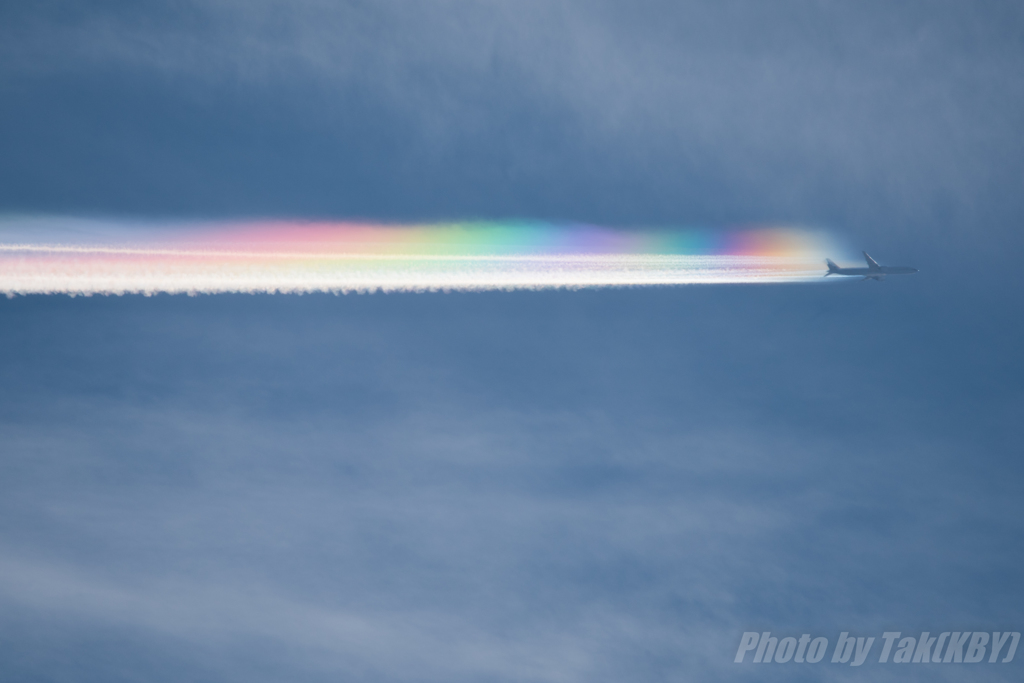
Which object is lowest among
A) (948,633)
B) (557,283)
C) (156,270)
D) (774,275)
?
(156,270)

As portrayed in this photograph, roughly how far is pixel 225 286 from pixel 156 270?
3.69m

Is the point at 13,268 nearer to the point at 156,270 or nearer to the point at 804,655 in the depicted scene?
the point at 156,270

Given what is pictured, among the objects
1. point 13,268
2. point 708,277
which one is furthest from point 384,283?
point 708,277

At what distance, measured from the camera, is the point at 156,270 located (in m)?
37.4

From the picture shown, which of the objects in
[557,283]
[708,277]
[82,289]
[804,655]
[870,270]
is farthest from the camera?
[870,270]

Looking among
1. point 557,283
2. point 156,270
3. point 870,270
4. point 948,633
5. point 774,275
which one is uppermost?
point 870,270

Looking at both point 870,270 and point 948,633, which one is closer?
point 948,633

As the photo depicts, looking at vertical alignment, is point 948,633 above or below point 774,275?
below

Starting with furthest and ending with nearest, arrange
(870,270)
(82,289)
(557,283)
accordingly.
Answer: (870,270) → (557,283) → (82,289)

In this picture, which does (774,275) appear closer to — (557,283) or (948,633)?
(557,283)

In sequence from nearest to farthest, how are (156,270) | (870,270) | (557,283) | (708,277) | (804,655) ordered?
(156,270) < (557,283) < (708,277) < (804,655) < (870,270)

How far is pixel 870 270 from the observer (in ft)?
198

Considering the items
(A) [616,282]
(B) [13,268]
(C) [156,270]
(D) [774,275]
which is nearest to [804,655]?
(D) [774,275]

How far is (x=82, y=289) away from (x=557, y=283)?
2534cm
